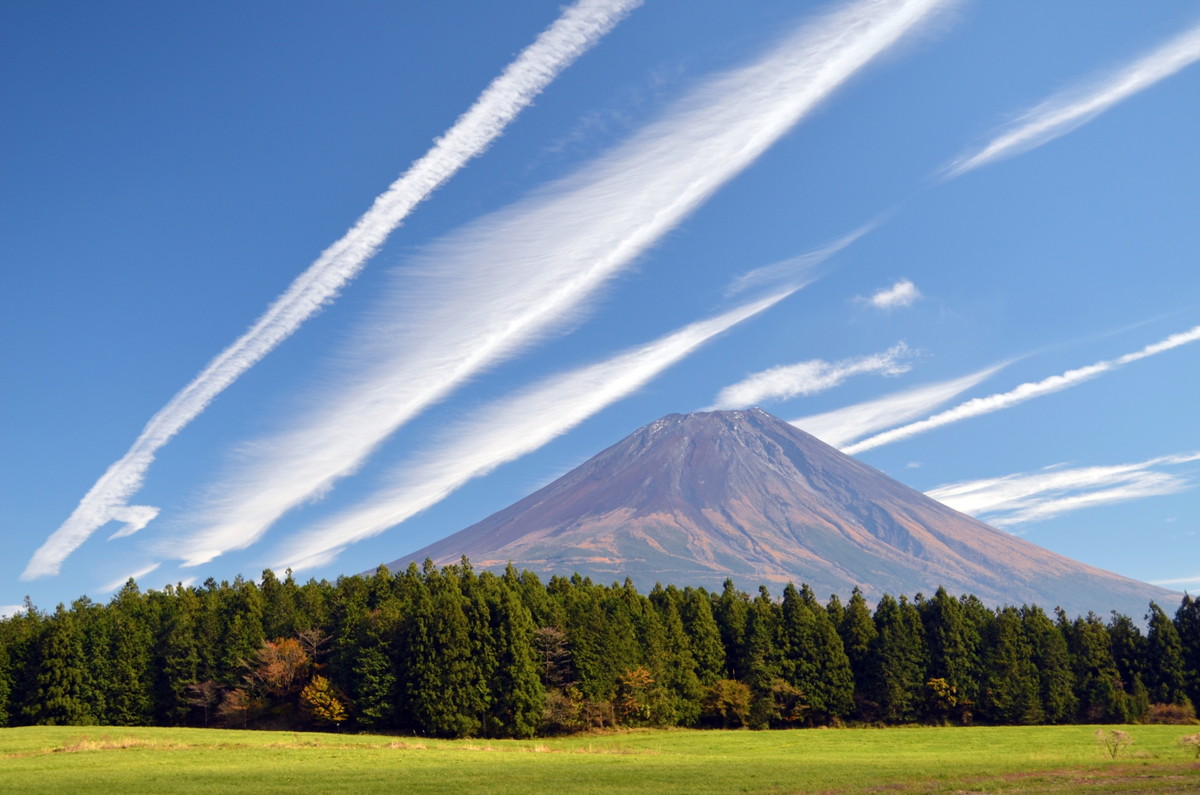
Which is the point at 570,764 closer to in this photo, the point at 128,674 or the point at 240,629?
the point at 240,629

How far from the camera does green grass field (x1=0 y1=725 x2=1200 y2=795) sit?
116ft

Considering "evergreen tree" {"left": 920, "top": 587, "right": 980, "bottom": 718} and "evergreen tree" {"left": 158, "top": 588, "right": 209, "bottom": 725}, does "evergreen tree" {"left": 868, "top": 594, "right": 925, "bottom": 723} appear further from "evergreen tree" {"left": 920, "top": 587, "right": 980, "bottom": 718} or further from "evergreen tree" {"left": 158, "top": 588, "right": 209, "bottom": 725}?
"evergreen tree" {"left": 158, "top": 588, "right": 209, "bottom": 725}

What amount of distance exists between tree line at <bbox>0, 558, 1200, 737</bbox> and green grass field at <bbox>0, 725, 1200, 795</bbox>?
10.8m

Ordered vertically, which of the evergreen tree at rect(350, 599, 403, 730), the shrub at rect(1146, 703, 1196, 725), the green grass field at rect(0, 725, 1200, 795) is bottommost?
the shrub at rect(1146, 703, 1196, 725)

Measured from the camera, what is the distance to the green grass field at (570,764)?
35.3 m

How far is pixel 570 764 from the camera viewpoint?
148 ft

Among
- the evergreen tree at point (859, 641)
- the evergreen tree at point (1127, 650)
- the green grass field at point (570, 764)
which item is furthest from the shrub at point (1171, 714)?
the evergreen tree at point (859, 641)

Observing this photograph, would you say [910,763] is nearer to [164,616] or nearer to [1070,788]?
[1070,788]

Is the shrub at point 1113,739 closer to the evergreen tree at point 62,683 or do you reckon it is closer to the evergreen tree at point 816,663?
the evergreen tree at point 816,663

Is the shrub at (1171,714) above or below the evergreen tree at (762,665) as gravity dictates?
below

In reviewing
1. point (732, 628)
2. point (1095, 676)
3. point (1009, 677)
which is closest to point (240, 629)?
point (732, 628)

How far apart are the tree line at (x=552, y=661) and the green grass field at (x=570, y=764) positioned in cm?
1082

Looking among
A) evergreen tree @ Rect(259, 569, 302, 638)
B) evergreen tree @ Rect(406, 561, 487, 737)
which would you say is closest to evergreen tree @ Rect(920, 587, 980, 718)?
evergreen tree @ Rect(406, 561, 487, 737)

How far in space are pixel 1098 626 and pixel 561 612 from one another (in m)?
58.9
